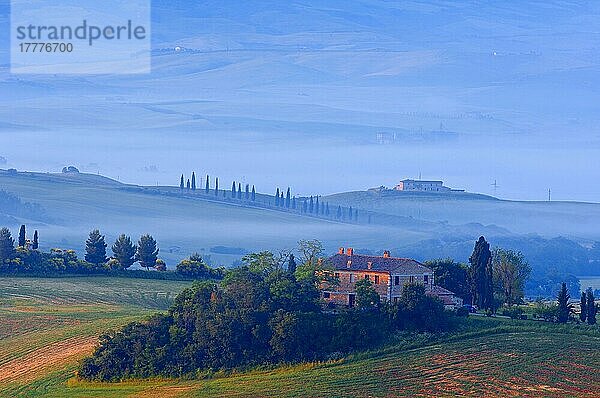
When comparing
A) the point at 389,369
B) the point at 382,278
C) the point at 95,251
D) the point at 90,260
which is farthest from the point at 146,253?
the point at 389,369

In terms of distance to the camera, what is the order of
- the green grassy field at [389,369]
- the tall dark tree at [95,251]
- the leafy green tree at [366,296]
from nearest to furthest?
1. the green grassy field at [389,369]
2. the leafy green tree at [366,296]
3. the tall dark tree at [95,251]

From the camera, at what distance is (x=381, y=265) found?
94938mm

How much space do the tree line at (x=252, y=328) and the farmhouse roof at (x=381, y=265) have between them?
3373 mm

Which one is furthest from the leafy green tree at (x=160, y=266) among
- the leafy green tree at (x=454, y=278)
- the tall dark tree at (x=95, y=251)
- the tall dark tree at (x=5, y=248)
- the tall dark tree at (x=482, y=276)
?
the tall dark tree at (x=482, y=276)

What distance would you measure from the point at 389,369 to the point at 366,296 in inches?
356

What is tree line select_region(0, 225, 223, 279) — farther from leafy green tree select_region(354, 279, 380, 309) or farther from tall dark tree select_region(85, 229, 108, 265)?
leafy green tree select_region(354, 279, 380, 309)

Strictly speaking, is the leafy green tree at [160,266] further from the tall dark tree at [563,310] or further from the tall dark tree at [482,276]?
the tall dark tree at [563,310]

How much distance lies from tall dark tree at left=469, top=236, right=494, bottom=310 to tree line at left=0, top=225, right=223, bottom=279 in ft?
106

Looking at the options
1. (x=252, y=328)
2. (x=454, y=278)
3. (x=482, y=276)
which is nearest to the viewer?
(x=252, y=328)

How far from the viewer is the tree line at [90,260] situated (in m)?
125

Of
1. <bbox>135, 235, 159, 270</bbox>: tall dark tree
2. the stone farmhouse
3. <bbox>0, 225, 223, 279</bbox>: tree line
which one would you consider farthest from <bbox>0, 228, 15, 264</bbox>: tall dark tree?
the stone farmhouse

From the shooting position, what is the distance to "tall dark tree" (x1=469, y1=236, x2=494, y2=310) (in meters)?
98.2

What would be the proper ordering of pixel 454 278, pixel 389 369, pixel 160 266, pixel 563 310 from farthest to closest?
pixel 160 266, pixel 454 278, pixel 563 310, pixel 389 369

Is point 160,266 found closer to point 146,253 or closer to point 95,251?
point 146,253
